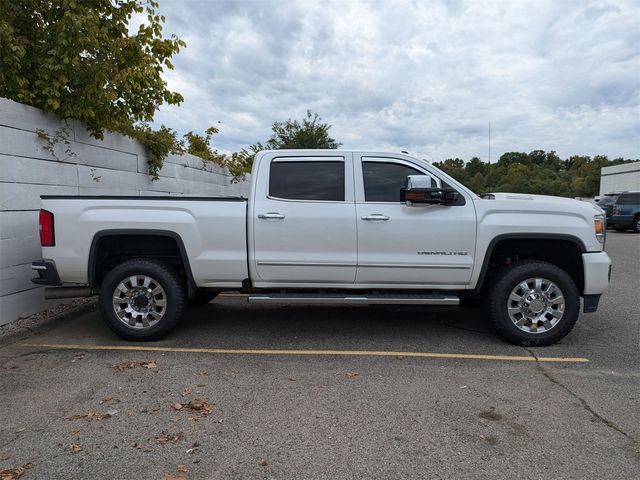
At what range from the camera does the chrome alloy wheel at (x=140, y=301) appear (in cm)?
504

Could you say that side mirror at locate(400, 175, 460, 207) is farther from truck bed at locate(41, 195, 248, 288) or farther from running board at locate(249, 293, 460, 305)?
truck bed at locate(41, 195, 248, 288)

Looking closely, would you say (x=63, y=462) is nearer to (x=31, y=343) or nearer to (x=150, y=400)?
(x=150, y=400)

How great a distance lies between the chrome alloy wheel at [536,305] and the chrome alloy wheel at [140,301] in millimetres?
3739

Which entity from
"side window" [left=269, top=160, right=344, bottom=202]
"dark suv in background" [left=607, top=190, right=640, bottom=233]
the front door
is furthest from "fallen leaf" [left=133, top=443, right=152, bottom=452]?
"dark suv in background" [left=607, top=190, right=640, bottom=233]

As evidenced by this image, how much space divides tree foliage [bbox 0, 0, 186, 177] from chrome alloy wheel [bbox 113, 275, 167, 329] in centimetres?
264

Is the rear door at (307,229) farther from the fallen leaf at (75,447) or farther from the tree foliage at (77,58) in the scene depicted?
the tree foliage at (77,58)

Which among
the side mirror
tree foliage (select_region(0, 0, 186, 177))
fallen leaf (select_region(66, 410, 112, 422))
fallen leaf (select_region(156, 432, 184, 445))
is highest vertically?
tree foliage (select_region(0, 0, 186, 177))

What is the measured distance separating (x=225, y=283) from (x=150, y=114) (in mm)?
3883

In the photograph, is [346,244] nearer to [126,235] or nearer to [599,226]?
[126,235]

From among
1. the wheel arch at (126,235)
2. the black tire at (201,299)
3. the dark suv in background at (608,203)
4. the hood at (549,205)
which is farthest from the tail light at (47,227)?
the dark suv in background at (608,203)

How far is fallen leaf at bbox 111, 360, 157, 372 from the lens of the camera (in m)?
4.39

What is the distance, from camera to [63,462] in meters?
2.88

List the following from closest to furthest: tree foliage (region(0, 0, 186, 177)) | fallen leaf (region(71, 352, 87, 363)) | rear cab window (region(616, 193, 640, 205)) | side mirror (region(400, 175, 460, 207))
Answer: fallen leaf (region(71, 352, 87, 363)), side mirror (region(400, 175, 460, 207)), tree foliage (region(0, 0, 186, 177)), rear cab window (region(616, 193, 640, 205))

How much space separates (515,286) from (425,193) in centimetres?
136
